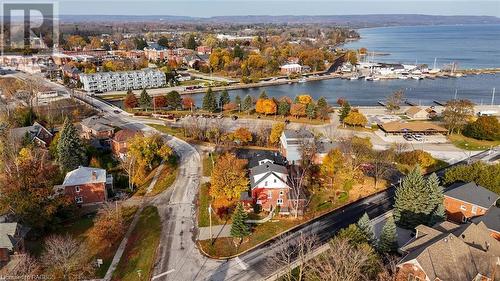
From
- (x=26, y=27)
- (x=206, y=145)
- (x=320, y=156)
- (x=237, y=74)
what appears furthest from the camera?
(x=26, y=27)

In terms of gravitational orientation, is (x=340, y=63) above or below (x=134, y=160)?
above

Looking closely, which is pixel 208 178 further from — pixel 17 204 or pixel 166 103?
pixel 166 103

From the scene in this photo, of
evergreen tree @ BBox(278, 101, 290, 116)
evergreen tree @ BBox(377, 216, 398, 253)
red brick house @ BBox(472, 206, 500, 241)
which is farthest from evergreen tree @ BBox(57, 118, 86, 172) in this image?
red brick house @ BBox(472, 206, 500, 241)

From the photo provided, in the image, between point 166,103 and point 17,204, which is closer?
point 17,204

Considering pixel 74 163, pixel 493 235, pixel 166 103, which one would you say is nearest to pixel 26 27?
pixel 166 103

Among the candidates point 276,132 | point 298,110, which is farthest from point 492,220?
point 298,110

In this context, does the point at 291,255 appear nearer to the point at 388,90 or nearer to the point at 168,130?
the point at 168,130

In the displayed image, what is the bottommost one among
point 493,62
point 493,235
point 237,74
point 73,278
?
point 73,278
